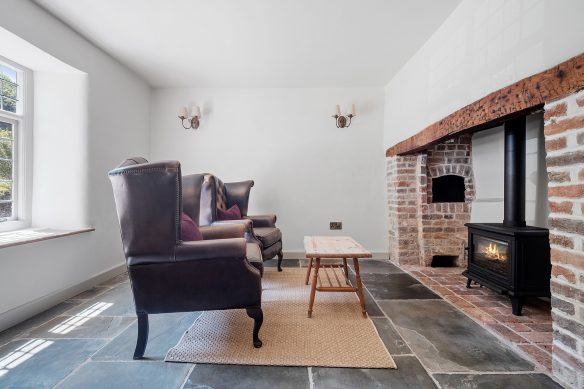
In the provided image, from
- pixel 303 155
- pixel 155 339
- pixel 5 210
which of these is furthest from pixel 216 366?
pixel 303 155

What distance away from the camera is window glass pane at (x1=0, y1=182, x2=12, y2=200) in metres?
2.41

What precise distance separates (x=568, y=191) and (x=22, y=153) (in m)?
3.92

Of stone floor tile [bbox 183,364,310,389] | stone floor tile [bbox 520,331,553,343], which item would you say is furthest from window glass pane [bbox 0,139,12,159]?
stone floor tile [bbox 520,331,553,343]

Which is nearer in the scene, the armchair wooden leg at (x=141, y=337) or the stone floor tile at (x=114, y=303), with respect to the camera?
the armchair wooden leg at (x=141, y=337)

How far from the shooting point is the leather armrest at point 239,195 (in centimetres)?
362

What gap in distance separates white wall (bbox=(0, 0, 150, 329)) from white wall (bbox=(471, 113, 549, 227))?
4312 mm

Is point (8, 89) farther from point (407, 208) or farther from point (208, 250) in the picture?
point (407, 208)

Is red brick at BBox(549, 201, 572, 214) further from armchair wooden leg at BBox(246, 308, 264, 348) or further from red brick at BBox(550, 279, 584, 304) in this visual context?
armchair wooden leg at BBox(246, 308, 264, 348)

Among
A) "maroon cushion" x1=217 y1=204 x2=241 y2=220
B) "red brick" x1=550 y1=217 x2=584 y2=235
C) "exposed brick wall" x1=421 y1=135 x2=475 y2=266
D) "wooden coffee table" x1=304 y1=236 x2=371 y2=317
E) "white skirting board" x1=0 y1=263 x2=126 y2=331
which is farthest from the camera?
"exposed brick wall" x1=421 y1=135 x2=475 y2=266

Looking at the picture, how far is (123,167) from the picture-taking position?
1.61 meters

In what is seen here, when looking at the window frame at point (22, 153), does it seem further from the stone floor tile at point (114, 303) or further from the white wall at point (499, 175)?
the white wall at point (499, 175)

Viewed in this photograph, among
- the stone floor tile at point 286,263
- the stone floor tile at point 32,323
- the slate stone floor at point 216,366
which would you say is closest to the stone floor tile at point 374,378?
the slate stone floor at point 216,366

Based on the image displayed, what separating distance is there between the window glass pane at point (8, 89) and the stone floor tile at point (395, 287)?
144 inches

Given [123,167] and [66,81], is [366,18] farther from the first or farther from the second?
[66,81]
